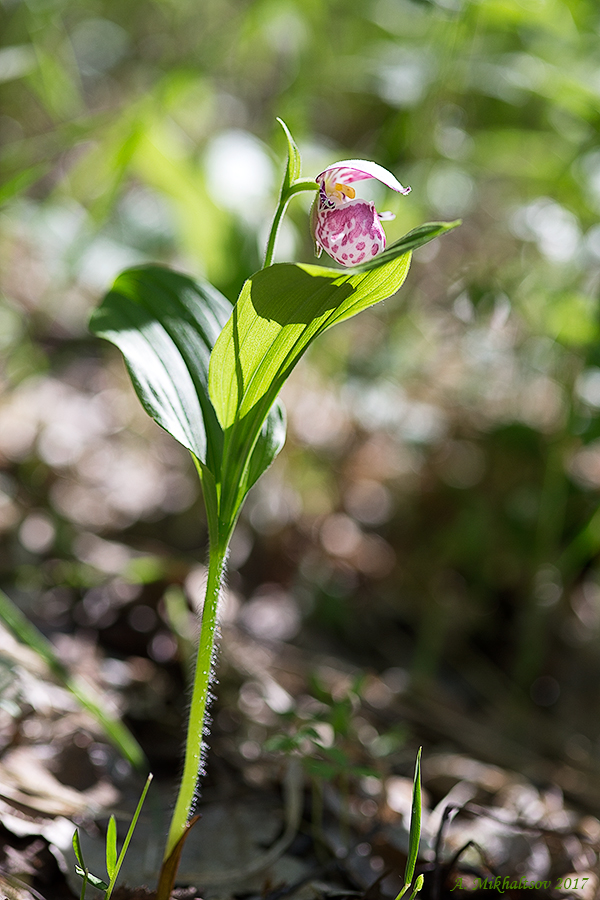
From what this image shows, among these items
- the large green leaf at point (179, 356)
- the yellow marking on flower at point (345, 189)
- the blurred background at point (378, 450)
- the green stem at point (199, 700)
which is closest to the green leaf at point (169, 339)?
the large green leaf at point (179, 356)

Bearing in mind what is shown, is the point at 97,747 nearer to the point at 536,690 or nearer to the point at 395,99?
the point at 536,690

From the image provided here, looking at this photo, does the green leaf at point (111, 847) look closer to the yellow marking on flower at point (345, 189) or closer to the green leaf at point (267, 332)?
the green leaf at point (267, 332)

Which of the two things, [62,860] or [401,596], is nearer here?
[62,860]

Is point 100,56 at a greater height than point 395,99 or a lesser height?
greater

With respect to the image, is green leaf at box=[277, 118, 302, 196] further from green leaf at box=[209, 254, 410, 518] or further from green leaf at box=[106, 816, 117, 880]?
green leaf at box=[106, 816, 117, 880]

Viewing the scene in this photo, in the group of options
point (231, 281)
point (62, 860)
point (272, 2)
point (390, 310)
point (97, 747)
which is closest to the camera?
point (62, 860)

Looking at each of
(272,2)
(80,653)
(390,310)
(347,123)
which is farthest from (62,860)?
(347,123)

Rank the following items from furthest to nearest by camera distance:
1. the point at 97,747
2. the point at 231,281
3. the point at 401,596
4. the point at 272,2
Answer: the point at 272,2, the point at 401,596, the point at 231,281, the point at 97,747

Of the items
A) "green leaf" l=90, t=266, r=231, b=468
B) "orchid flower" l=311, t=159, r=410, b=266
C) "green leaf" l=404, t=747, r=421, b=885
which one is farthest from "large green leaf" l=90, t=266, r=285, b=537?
"green leaf" l=404, t=747, r=421, b=885
